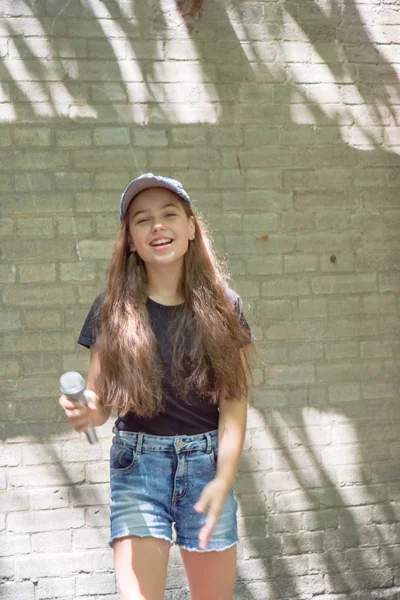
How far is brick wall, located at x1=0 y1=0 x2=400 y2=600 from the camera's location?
4.42 metres

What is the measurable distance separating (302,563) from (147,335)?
244 cm

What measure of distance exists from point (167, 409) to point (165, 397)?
4 centimetres

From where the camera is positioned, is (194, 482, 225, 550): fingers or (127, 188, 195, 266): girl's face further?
(127, 188, 195, 266): girl's face

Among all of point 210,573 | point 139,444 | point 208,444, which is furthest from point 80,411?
point 210,573

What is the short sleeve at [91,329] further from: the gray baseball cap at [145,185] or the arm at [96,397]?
the gray baseball cap at [145,185]

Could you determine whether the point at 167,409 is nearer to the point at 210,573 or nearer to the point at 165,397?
the point at 165,397

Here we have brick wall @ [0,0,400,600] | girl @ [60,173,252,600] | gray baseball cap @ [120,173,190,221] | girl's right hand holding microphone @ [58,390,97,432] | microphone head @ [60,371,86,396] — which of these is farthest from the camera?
brick wall @ [0,0,400,600]

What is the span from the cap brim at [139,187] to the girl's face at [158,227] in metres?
0.02

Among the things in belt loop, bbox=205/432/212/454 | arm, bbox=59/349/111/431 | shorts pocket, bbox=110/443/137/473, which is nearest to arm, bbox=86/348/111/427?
arm, bbox=59/349/111/431

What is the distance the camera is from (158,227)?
283 centimetres

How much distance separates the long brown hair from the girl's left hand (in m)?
0.31

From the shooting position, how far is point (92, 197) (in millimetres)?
4480

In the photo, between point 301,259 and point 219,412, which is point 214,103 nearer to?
point 301,259

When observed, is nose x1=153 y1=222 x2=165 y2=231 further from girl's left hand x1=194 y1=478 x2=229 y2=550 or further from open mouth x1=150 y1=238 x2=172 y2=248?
girl's left hand x1=194 y1=478 x2=229 y2=550
